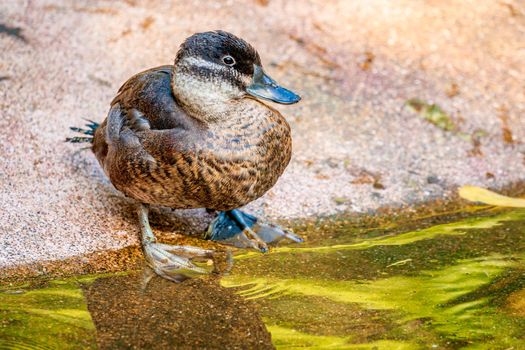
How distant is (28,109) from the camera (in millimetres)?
5430

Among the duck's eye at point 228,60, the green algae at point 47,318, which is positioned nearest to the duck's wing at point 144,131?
the duck's eye at point 228,60

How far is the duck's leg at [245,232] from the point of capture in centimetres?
462

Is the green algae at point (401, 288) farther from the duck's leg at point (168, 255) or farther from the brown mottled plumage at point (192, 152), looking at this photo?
the brown mottled plumage at point (192, 152)

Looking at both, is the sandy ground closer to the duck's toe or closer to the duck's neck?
the duck's toe

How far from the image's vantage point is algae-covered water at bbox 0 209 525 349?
3.50m

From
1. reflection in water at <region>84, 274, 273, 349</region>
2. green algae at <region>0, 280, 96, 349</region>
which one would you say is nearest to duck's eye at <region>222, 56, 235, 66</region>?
A: reflection in water at <region>84, 274, 273, 349</region>

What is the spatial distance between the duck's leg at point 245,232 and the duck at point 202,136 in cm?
28

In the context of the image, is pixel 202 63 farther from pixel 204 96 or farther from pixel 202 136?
pixel 202 136

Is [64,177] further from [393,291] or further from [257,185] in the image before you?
[393,291]

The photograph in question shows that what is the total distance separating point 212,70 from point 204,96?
0.13m

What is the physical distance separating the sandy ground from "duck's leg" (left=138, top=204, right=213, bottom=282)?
0.12m

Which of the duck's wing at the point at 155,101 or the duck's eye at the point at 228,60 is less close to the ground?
the duck's eye at the point at 228,60

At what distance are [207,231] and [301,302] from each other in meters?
0.98

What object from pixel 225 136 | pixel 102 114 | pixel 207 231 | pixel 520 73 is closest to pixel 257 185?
pixel 225 136
